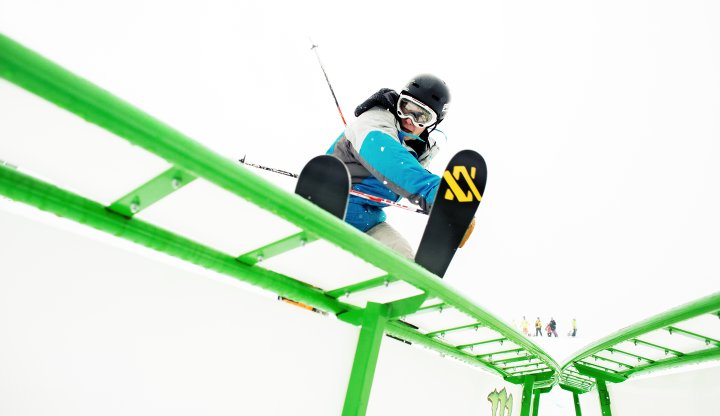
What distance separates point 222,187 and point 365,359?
4.76 ft

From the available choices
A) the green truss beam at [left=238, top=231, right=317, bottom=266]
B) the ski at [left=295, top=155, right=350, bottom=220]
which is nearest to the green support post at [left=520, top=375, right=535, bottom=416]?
the ski at [left=295, top=155, right=350, bottom=220]

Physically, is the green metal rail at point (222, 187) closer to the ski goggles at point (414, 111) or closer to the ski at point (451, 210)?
the ski at point (451, 210)

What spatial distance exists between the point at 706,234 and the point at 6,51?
4730 inches

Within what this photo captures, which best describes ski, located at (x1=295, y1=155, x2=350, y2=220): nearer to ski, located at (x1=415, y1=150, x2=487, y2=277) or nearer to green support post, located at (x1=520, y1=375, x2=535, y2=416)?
ski, located at (x1=415, y1=150, x2=487, y2=277)

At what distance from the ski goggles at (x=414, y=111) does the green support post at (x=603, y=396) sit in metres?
4.23

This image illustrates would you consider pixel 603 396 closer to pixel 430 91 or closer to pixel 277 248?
pixel 430 91

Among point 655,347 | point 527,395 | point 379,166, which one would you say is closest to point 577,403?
point 527,395

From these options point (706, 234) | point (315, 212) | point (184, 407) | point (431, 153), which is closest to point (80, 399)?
point (184, 407)

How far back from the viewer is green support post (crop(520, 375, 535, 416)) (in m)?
5.60

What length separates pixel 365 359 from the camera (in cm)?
226

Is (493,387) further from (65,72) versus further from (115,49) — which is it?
(115,49)

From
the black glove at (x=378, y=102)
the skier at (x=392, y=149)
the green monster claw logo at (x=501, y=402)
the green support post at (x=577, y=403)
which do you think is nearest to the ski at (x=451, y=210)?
the skier at (x=392, y=149)

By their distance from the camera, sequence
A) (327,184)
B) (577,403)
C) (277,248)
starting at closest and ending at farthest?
(277,248)
(327,184)
(577,403)

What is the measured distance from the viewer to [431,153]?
4035mm
